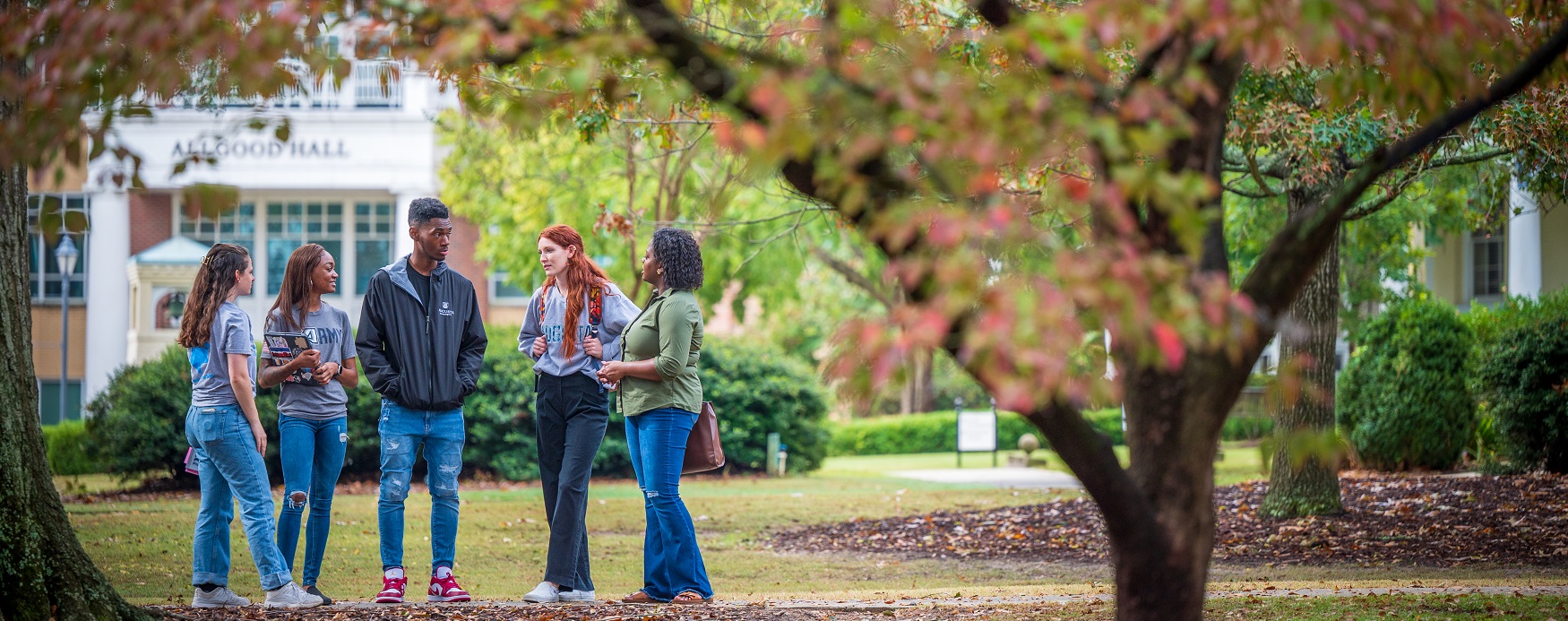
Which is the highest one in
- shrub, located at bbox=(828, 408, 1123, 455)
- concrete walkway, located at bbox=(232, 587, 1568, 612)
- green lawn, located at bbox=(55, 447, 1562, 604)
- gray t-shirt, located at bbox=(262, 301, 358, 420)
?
gray t-shirt, located at bbox=(262, 301, 358, 420)

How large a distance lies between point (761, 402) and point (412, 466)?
1175 cm

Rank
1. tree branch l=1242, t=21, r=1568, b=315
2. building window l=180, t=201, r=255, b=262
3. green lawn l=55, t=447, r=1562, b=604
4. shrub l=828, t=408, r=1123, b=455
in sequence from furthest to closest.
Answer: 1. shrub l=828, t=408, r=1123, b=455
2. building window l=180, t=201, r=255, b=262
3. green lawn l=55, t=447, r=1562, b=604
4. tree branch l=1242, t=21, r=1568, b=315

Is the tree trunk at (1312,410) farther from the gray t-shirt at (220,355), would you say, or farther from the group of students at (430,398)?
the gray t-shirt at (220,355)

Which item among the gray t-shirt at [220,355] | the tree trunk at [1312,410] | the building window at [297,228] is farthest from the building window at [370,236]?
the gray t-shirt at [220,355]

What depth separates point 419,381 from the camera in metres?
6.38

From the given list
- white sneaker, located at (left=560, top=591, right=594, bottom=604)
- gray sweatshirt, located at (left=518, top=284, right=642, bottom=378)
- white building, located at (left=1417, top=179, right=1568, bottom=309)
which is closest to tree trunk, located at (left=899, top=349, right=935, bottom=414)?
white building, located at (left=1417, top=179, right=1568, bottom=309)

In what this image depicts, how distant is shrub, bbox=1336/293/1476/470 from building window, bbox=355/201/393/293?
63.7 feet

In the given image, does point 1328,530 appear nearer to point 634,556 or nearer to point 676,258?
point 634,556

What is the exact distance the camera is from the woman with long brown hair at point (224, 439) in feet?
20.2

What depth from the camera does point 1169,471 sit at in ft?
12.1

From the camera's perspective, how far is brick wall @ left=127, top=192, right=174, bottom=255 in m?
27.3

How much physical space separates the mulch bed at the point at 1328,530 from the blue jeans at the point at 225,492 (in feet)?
16.4

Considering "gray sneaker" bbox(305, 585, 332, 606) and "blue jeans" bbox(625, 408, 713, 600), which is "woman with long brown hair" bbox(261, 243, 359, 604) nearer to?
"gray sneaker" bbox(305, 585, 332, 606)

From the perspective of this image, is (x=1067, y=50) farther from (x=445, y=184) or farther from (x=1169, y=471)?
(x=445, y=184)
